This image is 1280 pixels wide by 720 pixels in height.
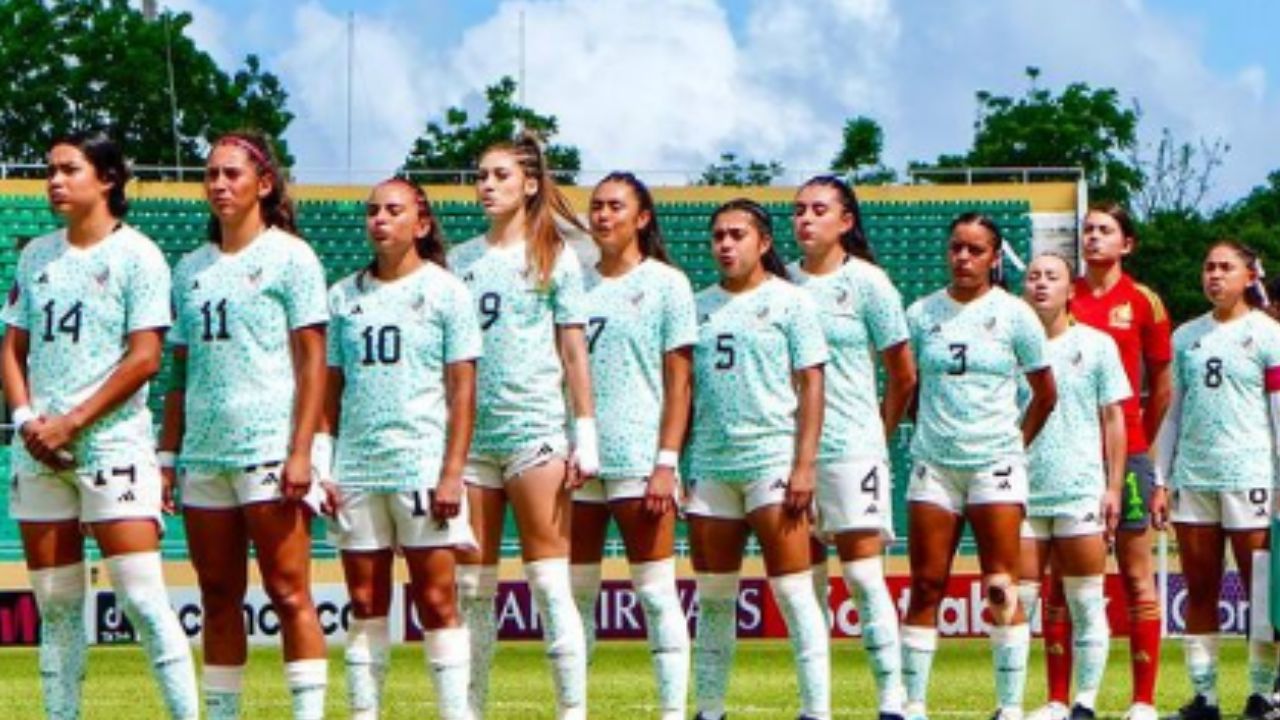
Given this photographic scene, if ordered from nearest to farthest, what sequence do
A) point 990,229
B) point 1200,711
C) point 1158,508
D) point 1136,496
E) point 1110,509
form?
point 990,229
point 1110,509
point 1200,711
point 1136,496
point 1158,508

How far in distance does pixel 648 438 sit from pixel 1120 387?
2981mm

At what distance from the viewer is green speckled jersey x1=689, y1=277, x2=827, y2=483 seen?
11.6 metres

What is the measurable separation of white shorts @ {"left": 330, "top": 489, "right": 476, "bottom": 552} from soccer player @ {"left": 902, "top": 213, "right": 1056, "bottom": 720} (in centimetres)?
259

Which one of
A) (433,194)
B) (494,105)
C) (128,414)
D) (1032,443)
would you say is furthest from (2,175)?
(128,414)

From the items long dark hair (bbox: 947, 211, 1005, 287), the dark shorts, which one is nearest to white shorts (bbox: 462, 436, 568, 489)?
long dark hair (bbox: 947, 211, 1005, 287)

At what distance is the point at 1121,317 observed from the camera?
1427 centimetres

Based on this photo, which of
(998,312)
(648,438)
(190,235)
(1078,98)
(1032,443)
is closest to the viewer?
(648,438)

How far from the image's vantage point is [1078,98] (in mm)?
65250

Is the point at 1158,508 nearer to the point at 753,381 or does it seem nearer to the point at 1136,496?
the point at 1136,496

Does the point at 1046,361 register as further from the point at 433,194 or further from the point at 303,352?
the point at 433,194

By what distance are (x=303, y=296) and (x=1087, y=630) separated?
192 inches

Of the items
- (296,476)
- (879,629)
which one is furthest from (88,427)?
(879,629)

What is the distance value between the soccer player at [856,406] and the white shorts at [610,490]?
951mm

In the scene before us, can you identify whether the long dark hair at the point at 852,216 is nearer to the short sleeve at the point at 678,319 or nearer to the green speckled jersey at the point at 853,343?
the green speckled jersey at the point at 853,343
